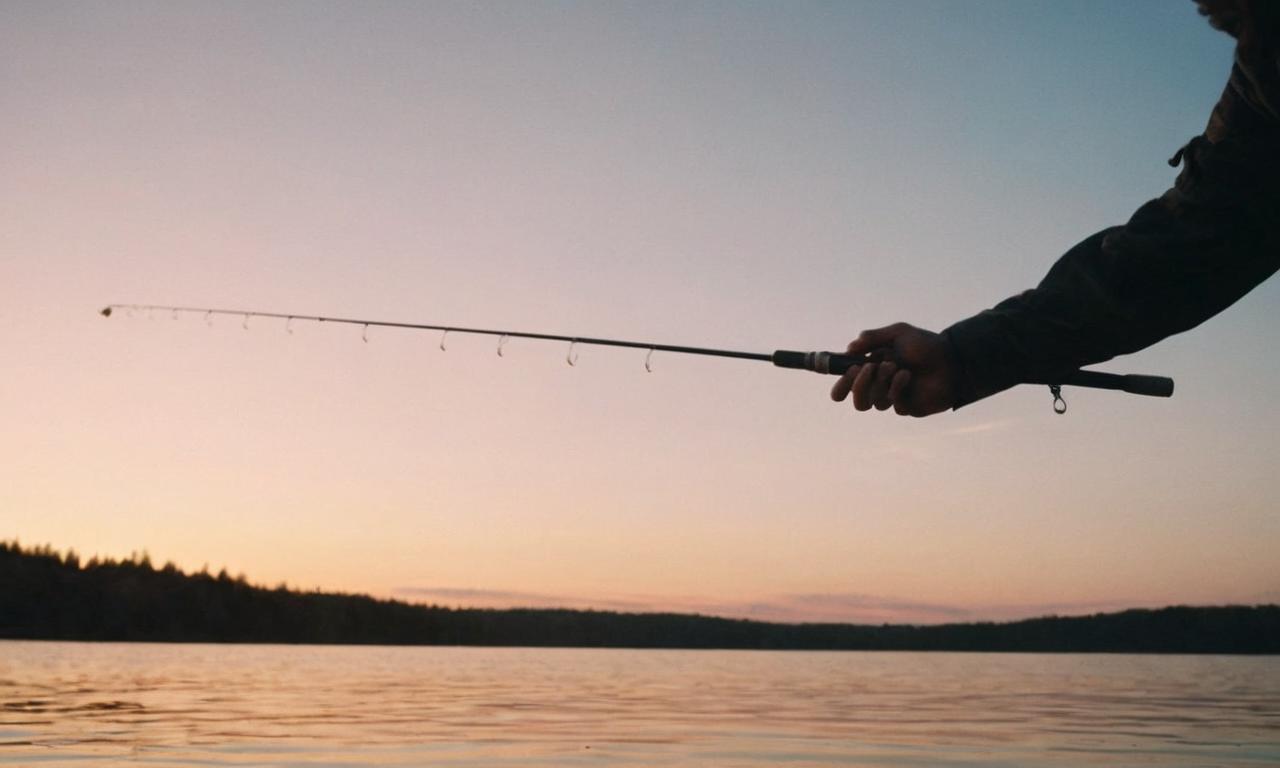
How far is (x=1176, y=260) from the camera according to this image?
2.31m

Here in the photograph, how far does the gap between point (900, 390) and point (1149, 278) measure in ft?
1.83

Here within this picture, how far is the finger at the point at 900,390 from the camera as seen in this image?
8.47ft

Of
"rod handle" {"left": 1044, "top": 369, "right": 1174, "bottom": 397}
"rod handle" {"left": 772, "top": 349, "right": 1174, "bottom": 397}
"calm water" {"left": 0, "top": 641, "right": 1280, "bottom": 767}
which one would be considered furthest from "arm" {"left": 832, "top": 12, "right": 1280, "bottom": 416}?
"calm water" {"left": 0, "top": 641, "right": 1280, "bottom": 767}

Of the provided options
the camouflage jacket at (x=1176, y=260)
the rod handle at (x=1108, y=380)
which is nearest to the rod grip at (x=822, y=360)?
the rod handle at (x=1108, y=380)

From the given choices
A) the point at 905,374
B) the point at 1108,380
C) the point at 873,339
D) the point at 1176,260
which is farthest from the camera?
the point at 1108,380

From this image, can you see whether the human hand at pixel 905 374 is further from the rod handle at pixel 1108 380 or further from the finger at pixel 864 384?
the rod handle at pixel 1108 380

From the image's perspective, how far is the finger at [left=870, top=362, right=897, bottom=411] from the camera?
8.58 ft

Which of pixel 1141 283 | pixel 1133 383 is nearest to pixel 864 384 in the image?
pixel 1141 283

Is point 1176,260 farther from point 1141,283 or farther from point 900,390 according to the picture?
point 900,390

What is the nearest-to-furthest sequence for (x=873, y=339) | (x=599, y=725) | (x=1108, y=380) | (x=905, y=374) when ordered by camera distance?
(x=905, y=374)
(x=873, y=339)
(x=1108, y=380)
(x=599, y=725)

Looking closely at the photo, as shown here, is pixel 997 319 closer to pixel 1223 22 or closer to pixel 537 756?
pixel 1223 22

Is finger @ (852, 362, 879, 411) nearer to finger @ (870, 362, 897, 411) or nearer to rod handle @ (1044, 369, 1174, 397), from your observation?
finger @ (870, 362, 897, 411)

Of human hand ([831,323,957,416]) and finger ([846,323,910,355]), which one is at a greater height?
finger ([846,323,910,355])

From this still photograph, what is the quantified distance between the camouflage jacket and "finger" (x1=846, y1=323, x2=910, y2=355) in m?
0.13
